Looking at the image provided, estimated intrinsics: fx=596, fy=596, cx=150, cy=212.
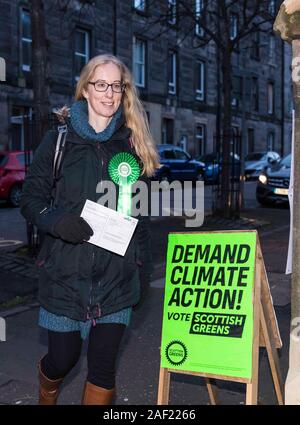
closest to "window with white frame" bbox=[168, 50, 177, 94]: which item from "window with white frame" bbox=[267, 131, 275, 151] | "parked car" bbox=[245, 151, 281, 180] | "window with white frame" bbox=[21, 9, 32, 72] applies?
"parked car" bbox=[245, 151, 281, 180]

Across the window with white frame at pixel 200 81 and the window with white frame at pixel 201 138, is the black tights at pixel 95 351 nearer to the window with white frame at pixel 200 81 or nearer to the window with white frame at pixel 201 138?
the window with white frame at pixel 201 138

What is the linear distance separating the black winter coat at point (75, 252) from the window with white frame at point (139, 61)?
2561 centimetres

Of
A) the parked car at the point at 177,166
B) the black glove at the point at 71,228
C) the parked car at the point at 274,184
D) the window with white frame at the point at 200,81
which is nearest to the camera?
the black glove at the point at 71,228

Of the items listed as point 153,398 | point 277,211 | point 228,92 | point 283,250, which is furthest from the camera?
point 277,211

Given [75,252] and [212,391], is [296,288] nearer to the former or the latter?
[212,391]

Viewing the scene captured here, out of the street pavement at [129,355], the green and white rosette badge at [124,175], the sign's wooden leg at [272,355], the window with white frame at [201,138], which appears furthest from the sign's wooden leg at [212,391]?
the window with white frame at [201,138]

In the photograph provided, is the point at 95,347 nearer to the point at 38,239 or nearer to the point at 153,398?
the point at 153,398

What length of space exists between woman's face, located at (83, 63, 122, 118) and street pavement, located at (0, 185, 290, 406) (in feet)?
3.55

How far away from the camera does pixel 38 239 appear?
8508 mm

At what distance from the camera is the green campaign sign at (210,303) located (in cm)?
315

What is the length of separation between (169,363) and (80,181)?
1124mm

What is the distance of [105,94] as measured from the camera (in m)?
3.11

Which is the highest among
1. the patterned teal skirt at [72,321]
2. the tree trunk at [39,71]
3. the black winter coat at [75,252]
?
the tree trunk at [39,71]

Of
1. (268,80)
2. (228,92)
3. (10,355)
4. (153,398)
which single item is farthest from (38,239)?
(268,80)
